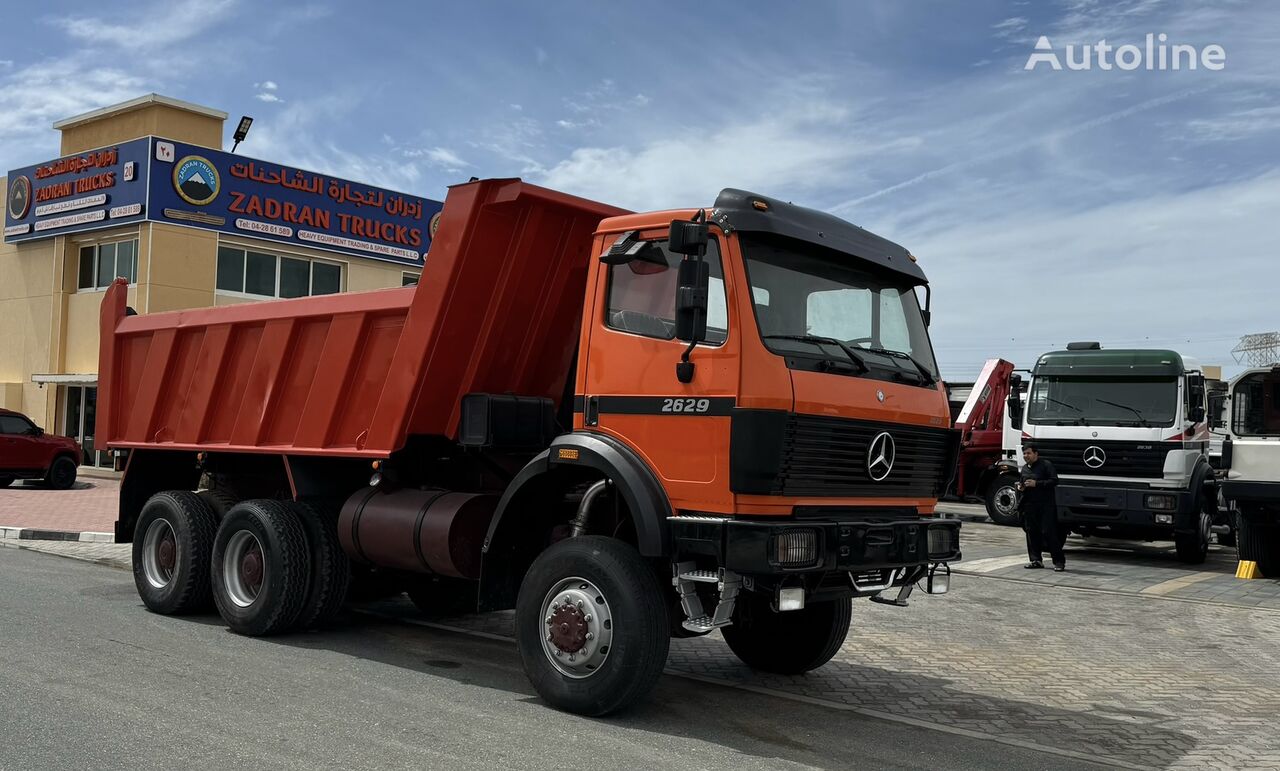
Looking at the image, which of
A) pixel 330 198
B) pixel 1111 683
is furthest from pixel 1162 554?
pixel 330 198

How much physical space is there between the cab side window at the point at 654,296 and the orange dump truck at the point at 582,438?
18mm

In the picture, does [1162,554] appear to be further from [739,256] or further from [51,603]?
[51,603]

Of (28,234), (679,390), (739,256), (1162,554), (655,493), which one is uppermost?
(28,234)

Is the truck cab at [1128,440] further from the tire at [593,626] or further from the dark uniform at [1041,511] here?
the tire at [593,626]

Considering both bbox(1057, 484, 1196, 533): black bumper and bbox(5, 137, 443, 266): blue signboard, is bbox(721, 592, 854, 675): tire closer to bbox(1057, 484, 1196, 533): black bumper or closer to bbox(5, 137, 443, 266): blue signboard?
bbox(1057, 484, 1196, 533): black bumper

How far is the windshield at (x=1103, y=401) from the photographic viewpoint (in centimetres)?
1505

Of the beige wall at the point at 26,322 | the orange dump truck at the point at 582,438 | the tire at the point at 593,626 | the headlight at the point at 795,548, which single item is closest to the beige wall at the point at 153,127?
the beige wall at the point at 26,322

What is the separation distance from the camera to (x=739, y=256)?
19.8ft

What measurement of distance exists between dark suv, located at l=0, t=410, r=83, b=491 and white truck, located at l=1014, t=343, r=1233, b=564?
19586 mm

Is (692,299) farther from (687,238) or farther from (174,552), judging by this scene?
(174,552)

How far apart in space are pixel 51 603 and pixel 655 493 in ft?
19.3

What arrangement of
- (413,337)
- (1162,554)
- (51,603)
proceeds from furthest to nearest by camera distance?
(1162,554), (51,603), (413,337)

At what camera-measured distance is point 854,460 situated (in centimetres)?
620

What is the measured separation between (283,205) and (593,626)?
2473cm
